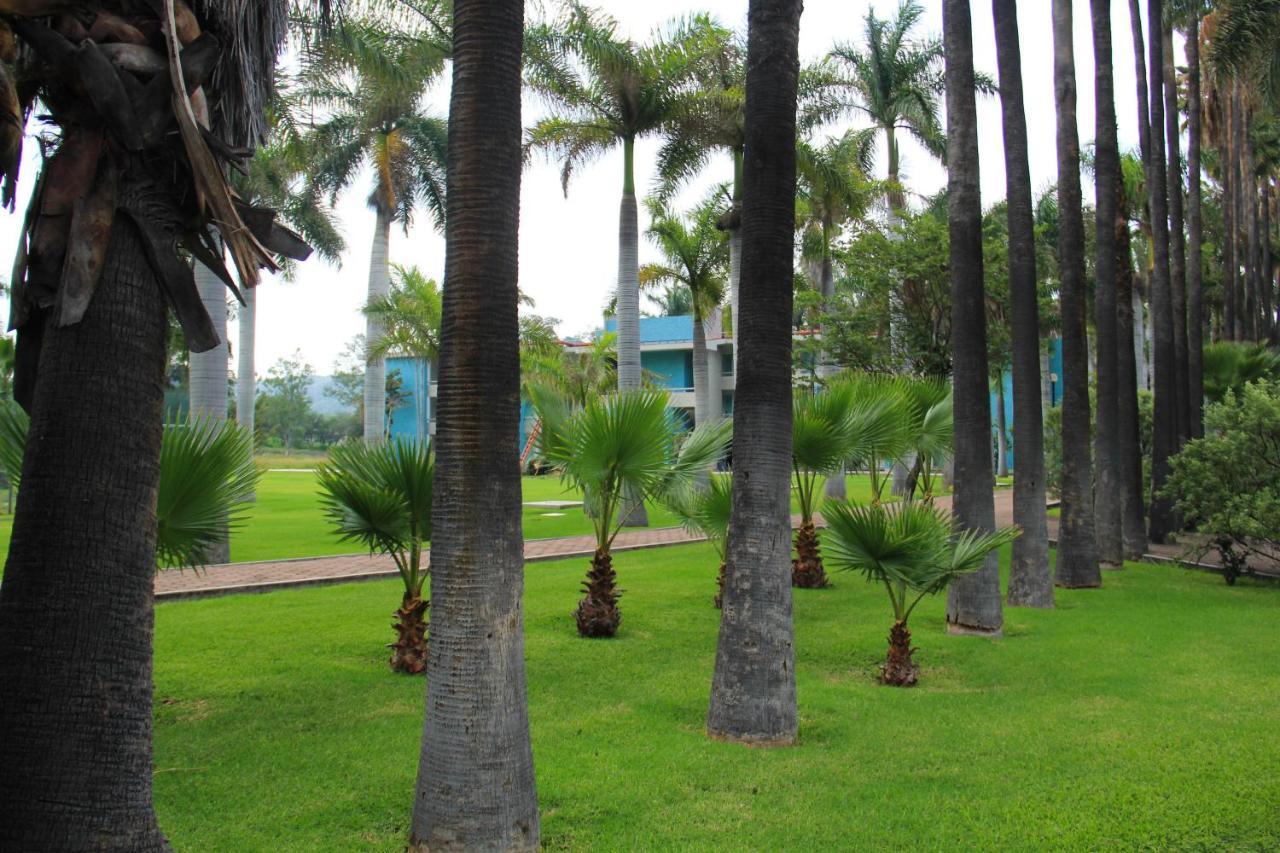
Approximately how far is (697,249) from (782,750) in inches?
850

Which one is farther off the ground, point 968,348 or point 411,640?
point 968,348

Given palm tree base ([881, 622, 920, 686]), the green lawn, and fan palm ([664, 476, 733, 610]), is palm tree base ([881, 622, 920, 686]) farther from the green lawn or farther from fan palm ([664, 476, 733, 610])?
the green lawn

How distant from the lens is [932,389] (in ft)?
47.6

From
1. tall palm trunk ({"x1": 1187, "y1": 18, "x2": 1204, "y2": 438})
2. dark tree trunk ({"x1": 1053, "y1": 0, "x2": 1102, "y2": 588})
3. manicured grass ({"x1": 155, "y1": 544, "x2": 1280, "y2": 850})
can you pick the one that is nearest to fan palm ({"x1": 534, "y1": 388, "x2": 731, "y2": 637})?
manicured grass ({"x1": 155, "y1": 544, "x2": 1280, "y2": 850})

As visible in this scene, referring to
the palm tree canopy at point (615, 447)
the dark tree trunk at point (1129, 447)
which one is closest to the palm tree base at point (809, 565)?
the palm tree canopy at point (615, 447)

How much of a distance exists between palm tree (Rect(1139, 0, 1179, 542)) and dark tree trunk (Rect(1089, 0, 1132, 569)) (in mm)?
2648

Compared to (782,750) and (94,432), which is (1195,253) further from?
(94,432)

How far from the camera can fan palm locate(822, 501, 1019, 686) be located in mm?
8477

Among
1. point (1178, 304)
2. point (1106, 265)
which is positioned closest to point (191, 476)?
point (1106, 265)

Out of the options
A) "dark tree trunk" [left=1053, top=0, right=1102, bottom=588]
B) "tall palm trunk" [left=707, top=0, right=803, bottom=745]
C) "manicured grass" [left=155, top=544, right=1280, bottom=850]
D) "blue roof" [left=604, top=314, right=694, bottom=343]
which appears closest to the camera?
"manicured grass" [left=155, top=544, right=1280, bottom=850]

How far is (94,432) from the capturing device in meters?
3.60

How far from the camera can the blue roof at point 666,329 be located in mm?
50719

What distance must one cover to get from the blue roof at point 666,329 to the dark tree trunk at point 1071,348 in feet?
118

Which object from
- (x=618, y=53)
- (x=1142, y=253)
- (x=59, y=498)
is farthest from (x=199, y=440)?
(x=1142, y=253)
